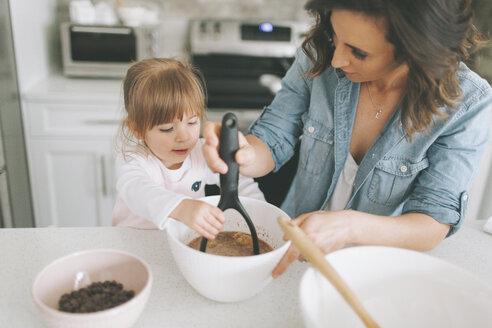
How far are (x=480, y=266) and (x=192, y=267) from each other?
0.61 m

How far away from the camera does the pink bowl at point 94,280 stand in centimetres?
53

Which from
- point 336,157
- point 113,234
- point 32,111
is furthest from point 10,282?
point 32,111

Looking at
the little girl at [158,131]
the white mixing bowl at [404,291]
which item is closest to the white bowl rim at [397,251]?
the white mixing bowl at [404,291]

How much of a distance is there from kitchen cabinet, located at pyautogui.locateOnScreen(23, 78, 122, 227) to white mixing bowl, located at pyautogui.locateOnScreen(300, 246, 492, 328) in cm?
150

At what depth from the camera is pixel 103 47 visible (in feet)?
6.98

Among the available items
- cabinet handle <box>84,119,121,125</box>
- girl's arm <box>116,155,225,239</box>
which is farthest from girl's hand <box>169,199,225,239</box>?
cabinet handle <box>84,119,121,125</box>

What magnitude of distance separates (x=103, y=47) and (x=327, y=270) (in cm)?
193

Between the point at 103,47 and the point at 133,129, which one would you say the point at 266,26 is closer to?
the point at 103,47

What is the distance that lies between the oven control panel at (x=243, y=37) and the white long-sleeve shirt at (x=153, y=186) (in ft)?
4.11

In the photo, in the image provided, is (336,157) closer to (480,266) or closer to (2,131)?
(480,266)

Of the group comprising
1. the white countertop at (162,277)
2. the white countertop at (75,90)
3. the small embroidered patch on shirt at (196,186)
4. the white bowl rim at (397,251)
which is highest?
the white bowl rim at (397,251)

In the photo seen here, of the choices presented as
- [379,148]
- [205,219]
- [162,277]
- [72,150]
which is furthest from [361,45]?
[72,150]

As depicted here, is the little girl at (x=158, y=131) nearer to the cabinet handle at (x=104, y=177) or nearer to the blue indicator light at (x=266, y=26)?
the cabinet handle at (x=104, y=177)

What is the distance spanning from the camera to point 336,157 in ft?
3.61
